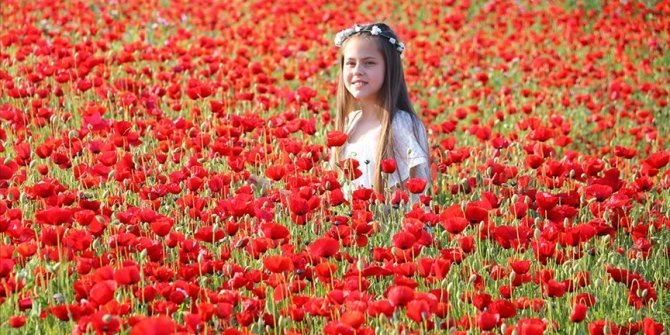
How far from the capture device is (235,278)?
3.23 m

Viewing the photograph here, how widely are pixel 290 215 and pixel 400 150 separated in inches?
44.7

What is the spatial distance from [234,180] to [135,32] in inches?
216

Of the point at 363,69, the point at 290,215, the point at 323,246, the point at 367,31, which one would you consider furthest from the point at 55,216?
the point at 367,31

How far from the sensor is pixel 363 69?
5.25 metres

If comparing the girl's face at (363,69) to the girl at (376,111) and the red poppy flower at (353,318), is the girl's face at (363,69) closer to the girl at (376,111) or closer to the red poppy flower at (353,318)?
the girl at (376,111)

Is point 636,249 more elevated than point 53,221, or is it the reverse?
point 53,221

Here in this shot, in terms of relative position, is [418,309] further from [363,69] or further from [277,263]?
[363,69]

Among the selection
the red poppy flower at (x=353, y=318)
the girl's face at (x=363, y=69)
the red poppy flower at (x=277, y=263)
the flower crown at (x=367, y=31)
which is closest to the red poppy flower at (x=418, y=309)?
the red poppy flower at (x=353, y=318)

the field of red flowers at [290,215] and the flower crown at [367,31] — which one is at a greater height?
the flower crown at [367,31]

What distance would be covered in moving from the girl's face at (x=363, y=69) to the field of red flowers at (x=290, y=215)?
367 millimetres

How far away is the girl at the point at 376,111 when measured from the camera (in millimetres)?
5078

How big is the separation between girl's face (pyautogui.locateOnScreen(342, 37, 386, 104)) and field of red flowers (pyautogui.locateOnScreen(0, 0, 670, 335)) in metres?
0.37

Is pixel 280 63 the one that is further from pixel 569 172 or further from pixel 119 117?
pixel 569 172

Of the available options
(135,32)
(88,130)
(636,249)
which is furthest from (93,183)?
(135,32)
